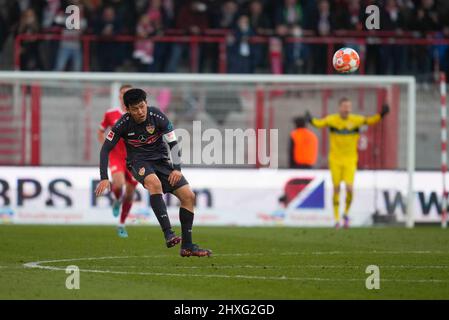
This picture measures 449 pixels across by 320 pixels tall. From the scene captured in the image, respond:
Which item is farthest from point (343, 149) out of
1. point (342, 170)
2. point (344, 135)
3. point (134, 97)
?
point (134, 97)

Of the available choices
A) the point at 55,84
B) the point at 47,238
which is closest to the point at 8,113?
the point at 55,84

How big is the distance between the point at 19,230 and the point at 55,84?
5496mm

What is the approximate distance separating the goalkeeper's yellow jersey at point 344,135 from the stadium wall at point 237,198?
1.66 metres

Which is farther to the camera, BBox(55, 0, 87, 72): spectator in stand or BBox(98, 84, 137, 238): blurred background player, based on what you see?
BBox(55, 0, 87, 72): spectator in stand

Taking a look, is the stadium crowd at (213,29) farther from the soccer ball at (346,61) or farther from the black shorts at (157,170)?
the black shorts at (157,170)

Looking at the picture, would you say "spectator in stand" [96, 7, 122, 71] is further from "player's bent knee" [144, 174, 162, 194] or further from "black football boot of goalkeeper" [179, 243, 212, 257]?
"black football boot of goalkeeper" [179, 243, 212, 257]

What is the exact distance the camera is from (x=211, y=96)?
1022 inches

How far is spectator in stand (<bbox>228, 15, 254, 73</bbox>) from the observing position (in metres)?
28.0

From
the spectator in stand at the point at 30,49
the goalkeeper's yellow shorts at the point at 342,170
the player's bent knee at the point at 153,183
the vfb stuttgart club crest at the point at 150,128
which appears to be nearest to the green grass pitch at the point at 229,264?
the player's bent knee at the point at 153,183

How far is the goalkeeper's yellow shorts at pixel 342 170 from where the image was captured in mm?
23156

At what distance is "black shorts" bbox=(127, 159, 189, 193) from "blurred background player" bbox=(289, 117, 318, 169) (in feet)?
32.2

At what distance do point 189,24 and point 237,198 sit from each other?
598 centimetres

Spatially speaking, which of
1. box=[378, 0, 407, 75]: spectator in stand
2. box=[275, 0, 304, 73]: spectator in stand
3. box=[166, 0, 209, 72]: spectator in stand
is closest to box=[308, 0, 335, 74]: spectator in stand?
box=[275, 0, 304, 73]: spectator in stand

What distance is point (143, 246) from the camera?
57.8ft
